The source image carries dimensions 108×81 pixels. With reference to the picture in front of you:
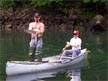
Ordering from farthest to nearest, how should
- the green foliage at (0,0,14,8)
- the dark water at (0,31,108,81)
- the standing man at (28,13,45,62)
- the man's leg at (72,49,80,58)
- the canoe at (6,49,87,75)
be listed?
the green foliage at (0,0,14,8), the standing man at (28,13,45,62), the man's leg at (72,49,80,58), the dark water at (0,31,108,81), the canoe at (6,49,87,75)

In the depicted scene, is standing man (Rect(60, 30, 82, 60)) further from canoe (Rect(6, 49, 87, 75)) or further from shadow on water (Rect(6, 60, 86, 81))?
shadow on water (Rect(6, 60, 86, 81))

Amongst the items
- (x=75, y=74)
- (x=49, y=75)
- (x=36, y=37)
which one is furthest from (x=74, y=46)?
(x=49, y=75)

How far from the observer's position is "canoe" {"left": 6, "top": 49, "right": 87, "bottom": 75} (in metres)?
18.3

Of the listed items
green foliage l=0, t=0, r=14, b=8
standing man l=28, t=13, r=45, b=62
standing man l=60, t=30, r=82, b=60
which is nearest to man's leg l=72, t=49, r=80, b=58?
standing man l=60, t=30, r=82, b=60

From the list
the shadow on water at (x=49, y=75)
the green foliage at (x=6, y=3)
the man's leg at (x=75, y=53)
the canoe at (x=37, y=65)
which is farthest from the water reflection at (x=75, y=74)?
the green foliage at (x=6, y=3)

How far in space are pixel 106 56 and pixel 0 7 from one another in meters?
26.7

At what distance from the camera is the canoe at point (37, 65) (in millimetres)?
18266

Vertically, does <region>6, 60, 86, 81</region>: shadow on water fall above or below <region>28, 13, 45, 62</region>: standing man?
below

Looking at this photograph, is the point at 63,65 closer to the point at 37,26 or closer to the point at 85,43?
the point at 37,26

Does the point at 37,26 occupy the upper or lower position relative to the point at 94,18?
lower

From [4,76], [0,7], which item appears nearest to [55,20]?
[0,7]

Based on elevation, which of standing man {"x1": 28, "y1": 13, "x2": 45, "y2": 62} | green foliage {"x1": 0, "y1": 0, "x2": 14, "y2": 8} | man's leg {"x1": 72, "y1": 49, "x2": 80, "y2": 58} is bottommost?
man's leg {"x1": 72, "y1": 49, "x2": 80, "y2": 58}

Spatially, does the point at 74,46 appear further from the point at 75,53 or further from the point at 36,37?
the point at 36,37

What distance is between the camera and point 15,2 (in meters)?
49.8
